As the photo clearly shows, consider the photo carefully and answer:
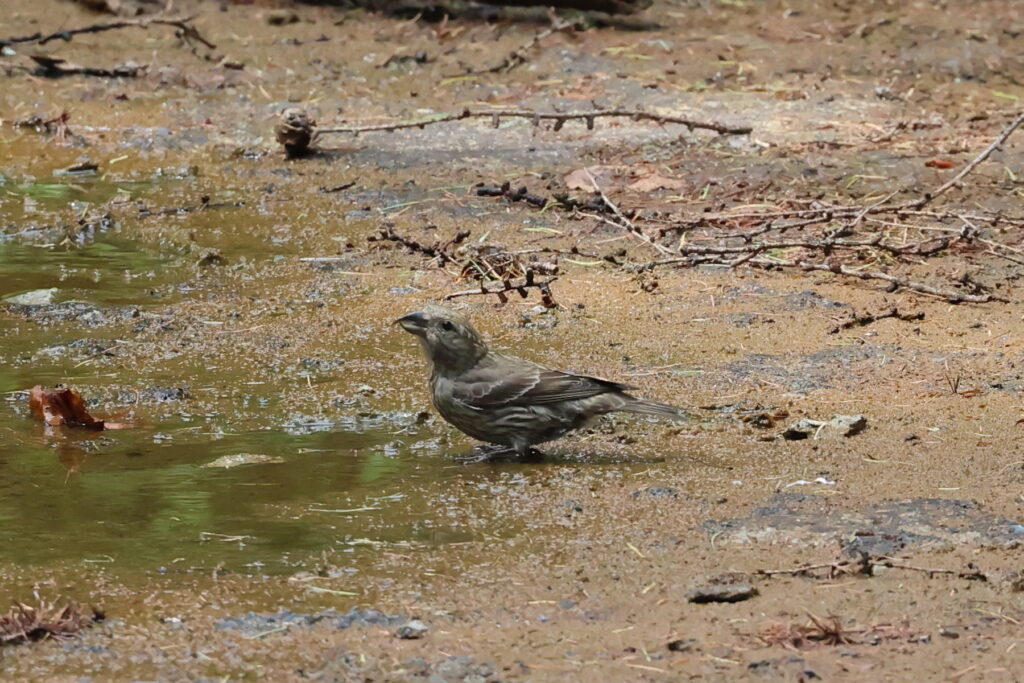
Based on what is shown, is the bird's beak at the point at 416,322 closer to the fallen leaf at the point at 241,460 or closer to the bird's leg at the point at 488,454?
the bird's leg at the point at 488,454

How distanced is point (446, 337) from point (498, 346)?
1369 millimetres

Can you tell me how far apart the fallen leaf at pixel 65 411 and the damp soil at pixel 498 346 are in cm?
12

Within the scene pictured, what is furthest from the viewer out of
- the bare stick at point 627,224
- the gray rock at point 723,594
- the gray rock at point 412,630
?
the bare stick at point 627,224

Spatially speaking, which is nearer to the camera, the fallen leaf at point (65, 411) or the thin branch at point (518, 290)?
the fallen leaf at point (65, 411)

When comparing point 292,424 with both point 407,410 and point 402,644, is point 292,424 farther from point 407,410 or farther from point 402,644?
point 402,644

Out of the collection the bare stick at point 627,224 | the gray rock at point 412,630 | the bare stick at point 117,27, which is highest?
the bare stick at point 117,27

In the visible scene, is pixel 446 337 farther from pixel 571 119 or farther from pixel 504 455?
pixel 571 119

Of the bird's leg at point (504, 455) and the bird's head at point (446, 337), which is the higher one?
the bird's head at point (446, 337)

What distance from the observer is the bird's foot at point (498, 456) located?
6.23 m

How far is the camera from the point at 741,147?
37.6ft

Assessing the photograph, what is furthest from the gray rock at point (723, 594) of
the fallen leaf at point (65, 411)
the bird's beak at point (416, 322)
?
the fallen leaf at point (65, 411)

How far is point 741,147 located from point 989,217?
2.44 m

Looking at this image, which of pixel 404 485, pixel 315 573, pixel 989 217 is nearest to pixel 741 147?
pixel 989 217

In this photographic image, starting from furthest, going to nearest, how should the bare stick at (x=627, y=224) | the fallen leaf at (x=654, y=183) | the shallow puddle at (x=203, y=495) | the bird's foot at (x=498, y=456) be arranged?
the fallen leaf at (x=654, y=183)
the bare stick at (x=627, y=224)
the bird's foot at (x=498, y=456)
the shallow puddle at (x=203, y=495)
